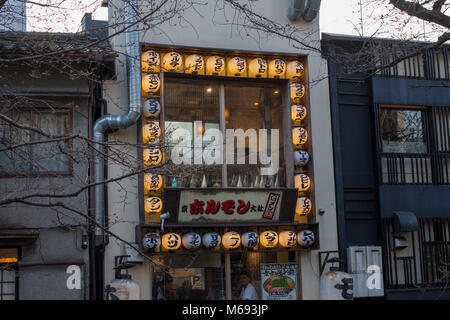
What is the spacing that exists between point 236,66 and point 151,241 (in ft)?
16.8

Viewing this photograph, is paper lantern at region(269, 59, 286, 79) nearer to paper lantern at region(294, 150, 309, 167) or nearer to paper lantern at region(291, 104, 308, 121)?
paper lantern at region(291, 104, 308, 121)

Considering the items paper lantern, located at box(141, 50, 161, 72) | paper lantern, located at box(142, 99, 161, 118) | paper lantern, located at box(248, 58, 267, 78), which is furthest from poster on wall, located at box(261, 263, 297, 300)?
paper lantern, located at box(141, 50, 161, 72)

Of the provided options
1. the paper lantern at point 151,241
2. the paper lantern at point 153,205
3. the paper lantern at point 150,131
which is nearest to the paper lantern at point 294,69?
the paper lantern at point 150,131

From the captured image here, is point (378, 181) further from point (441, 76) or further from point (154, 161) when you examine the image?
point (154, 161)

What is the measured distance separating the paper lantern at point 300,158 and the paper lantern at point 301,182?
330 mm

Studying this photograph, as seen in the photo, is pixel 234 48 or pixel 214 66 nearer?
pixel 214 66

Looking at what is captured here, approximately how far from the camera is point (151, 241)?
1591cm

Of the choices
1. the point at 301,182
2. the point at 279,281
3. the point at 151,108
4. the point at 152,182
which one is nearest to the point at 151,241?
the point at 152,182

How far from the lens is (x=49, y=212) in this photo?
50.0 ft

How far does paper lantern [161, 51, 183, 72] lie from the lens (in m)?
16.7

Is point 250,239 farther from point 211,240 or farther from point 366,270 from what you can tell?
point 366,270

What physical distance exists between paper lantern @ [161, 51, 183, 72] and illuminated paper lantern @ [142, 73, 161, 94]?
49cm

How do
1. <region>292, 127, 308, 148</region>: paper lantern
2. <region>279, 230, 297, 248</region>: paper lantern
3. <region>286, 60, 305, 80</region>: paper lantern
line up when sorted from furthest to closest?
1. <region>286, 60, 305, 80</region>: paper lantern
2. <region>292, 127, 308, 148</region>: paper lantern
3. <region>279, 230, 297, 248</region>: paper lantern

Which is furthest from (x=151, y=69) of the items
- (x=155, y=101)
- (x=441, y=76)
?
(x=441, y=76)
